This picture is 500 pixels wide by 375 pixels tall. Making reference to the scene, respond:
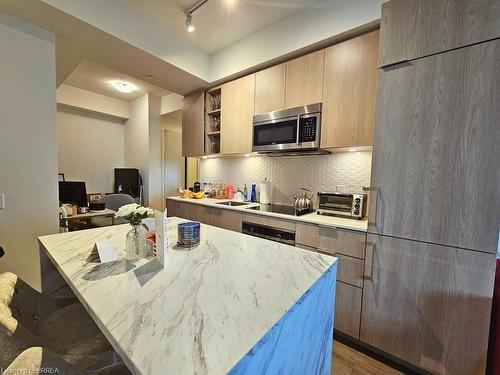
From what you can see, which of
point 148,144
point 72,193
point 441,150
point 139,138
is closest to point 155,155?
point 148,144

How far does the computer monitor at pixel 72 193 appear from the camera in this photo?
115 inches

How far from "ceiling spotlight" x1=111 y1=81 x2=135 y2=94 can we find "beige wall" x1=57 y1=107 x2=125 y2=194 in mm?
1049

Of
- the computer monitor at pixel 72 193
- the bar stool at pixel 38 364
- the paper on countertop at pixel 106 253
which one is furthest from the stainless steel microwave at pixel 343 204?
the computer monitor at pixel 72 193

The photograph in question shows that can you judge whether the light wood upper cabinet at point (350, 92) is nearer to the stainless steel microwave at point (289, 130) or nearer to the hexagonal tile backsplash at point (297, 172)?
the stainless steel microwave at point (289, 130)

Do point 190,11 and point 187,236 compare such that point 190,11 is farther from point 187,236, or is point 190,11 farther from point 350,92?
point 187,236

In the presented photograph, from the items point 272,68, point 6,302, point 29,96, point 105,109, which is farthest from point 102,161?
point 6,302

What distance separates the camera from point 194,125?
3102 mm

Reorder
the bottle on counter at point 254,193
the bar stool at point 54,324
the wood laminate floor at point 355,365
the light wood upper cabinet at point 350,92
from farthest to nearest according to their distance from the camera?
the bottle on counter at point 254,193 → the light wood upper cabinet at point 350,92 → the wood laminate floor at point 355,365 → the bar stool at point 54,324

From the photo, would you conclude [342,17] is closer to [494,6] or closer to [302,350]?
[494,6]

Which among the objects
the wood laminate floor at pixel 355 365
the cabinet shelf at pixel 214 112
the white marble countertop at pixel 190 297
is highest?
the cabinet shelf at pixel 214 112

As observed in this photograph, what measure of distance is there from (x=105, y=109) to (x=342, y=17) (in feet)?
15.0

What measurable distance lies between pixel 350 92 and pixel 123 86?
387 centimetres

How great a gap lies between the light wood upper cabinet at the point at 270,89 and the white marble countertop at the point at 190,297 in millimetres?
1636

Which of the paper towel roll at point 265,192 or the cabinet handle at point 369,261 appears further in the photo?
the paper towel roll at point 265,192
